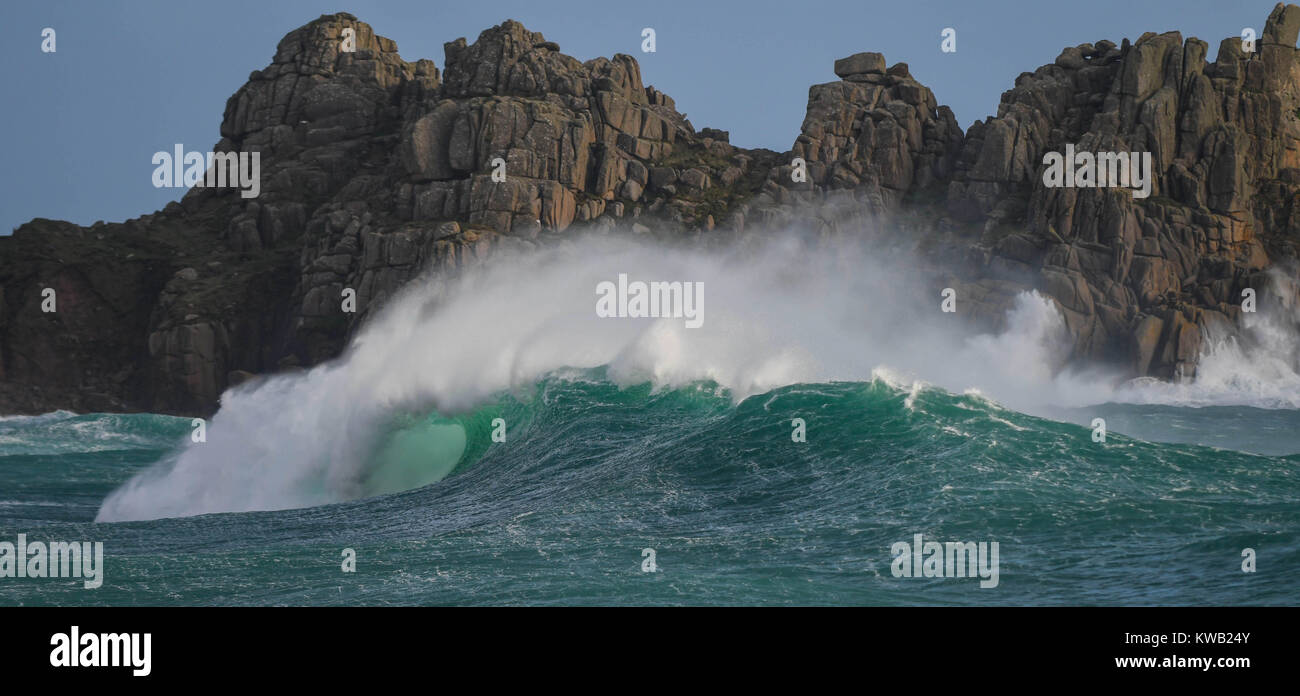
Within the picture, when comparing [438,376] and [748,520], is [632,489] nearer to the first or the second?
[748,520]

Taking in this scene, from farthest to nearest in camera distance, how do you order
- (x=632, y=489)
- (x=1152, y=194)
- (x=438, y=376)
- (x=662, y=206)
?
(x=662, y=206)
(x=1152, y=194)
(x=438, y=376)
(x=632, y=489)

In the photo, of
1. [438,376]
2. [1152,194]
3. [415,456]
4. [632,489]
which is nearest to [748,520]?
[632,489]

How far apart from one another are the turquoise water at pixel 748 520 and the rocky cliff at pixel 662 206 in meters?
39.7

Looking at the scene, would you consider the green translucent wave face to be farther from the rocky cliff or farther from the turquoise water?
the rocky cliff

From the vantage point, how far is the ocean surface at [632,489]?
13508mm

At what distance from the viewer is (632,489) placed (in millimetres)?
19781

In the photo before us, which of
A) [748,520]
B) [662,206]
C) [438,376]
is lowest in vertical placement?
[748,520]

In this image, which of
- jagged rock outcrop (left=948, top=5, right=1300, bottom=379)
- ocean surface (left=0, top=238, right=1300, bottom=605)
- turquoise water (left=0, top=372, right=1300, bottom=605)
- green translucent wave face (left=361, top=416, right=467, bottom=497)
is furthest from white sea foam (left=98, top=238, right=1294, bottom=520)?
jagged rock outcrop (left=948, top=5, right=1300, bottom=379)

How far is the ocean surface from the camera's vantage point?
44.3 ft

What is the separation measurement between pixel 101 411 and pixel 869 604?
65850 millimetres

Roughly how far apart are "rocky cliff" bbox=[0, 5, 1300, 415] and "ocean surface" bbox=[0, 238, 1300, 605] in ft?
73.3

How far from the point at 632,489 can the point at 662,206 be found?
52375 mm

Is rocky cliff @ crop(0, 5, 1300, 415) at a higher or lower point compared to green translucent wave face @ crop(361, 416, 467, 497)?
higher
